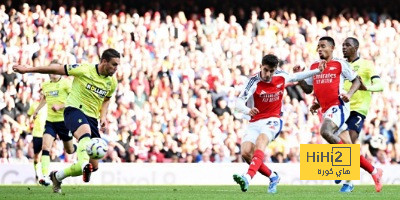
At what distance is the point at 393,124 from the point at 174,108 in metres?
6.23

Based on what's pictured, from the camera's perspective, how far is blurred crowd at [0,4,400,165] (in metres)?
23.5

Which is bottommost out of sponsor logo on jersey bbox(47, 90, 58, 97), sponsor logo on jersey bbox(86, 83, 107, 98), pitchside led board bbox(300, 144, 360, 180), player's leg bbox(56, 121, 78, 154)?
pitchside led board bbox(300, 144, 360, 180)

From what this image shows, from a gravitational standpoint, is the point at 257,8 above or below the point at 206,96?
above

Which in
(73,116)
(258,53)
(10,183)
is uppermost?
Result: (258,53)

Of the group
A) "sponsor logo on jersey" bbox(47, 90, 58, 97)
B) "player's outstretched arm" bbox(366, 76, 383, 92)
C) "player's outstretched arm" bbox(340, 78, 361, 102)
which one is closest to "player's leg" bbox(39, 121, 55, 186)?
"sponsor logo on jersey" bbox(47, 90, 58, 97)

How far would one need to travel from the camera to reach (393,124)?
26438mm

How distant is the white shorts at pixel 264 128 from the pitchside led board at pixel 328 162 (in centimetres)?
228

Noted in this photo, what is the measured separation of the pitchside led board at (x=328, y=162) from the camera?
59.5 feet

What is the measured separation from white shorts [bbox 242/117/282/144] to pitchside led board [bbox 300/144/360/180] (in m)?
2.28

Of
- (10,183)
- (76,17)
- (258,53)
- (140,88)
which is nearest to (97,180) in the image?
(10,183)

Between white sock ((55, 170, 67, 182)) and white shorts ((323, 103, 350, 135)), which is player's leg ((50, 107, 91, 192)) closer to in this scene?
white sock ((55, 170, 67, 182))

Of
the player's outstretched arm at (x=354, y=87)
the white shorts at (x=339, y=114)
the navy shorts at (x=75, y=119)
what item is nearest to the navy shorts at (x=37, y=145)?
the navy shorts at (x=75, y=119)

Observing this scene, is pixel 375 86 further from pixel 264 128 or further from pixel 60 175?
pixel 60 175

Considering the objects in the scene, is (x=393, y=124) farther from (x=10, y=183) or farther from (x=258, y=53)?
(x=10, y=183)
